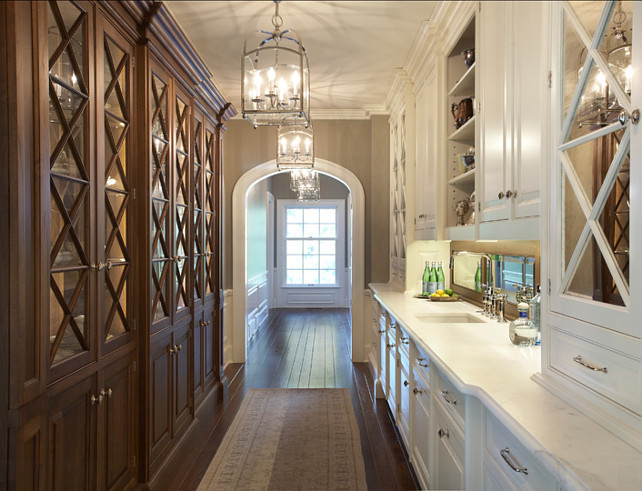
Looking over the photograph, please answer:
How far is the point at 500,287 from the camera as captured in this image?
315 cm

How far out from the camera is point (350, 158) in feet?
18.9

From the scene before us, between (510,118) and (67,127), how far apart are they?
1.87m

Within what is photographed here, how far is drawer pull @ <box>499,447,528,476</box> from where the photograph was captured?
127 centimetres

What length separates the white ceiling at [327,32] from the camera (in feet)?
10.4

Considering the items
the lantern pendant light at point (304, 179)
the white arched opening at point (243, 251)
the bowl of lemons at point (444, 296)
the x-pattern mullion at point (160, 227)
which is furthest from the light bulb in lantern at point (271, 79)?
the white arched opening at point (243, 251)

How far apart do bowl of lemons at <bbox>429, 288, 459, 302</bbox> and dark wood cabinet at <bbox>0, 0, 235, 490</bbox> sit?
1922 millimetres

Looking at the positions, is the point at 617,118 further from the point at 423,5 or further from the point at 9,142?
the point at 423,5

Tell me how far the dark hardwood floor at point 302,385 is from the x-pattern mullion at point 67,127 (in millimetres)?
1866

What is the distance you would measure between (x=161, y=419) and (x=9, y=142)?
1.96 m

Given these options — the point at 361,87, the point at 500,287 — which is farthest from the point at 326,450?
the point at 361,87

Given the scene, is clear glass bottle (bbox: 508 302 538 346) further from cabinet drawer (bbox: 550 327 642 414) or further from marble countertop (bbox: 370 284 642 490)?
cabinet drawer (bbox: 550 327 642 414)

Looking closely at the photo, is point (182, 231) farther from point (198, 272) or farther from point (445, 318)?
Result: point (445, 318)

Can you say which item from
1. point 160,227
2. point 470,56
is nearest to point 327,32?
point 470,56

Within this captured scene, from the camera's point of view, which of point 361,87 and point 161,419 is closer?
point 161,419
